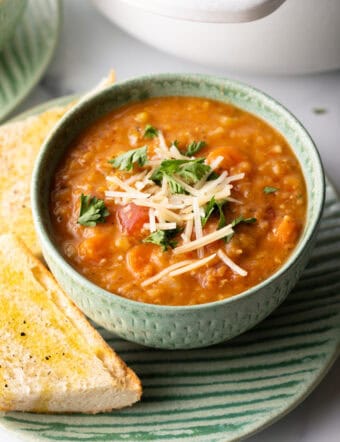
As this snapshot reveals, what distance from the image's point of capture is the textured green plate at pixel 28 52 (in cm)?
373

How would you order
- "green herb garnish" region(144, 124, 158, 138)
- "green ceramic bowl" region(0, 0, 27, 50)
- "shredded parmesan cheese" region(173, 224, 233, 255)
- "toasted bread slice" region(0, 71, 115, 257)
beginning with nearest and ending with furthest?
"shredded parmesan cheese" region(173, 224, 233, 255) < "green herb garnish" region(144, 124, 158, 138) < "toasted bread slice" region(0, 71, 115, 257) < "green ceramic bowl" region(0, 0, 27, 50)

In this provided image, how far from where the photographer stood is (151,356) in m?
2.83

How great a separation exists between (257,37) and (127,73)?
2.79 feet

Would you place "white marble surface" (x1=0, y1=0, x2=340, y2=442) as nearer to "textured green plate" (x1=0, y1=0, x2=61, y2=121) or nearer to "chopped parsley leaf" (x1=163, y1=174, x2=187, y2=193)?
"textured green plate" (x1=0, y1=0, x2=61, y2=121)

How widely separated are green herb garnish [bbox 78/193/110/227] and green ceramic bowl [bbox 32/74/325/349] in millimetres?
123

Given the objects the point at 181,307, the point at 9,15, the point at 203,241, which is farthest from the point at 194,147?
the point at 9,15

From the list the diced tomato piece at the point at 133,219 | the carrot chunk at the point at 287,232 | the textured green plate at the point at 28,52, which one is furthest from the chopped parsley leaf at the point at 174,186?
the textured green plate at the point at 28,52

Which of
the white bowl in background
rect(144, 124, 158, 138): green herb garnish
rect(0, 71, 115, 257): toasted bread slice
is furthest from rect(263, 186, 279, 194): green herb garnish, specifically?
rect(0, 71, 115, 257): toasted bread slice

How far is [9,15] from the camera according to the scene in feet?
12.2

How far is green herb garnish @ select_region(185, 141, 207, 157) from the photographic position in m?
2.86

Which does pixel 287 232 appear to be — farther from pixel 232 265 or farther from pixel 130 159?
pixel 130 159

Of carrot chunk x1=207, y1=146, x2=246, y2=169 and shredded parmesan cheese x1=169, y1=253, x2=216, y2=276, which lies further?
carrot chunk x1=207, y1=146, x2=246, y2=169

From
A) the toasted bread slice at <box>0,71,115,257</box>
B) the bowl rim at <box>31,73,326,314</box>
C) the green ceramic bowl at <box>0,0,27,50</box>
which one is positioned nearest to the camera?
the bowl rim at <box>31,73,326,314</box>

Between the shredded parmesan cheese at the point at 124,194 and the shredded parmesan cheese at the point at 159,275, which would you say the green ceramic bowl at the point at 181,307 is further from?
the shredded parmesan cheese at the point at 124,194
